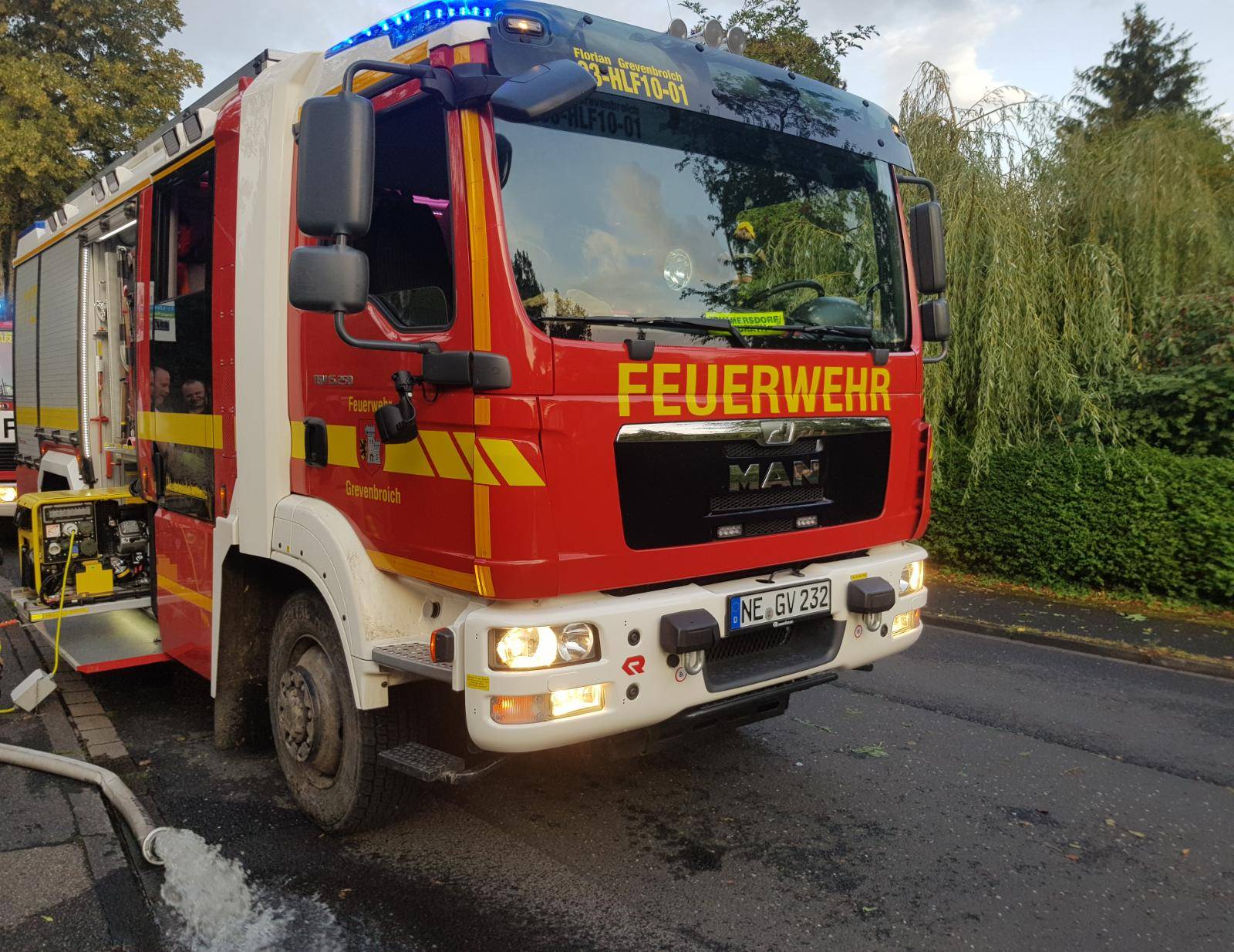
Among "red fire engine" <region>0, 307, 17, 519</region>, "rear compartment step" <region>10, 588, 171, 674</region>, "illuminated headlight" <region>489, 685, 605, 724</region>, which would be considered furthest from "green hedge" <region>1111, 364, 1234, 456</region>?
"red fire engine" <region>0, 307, 17, 519</region>

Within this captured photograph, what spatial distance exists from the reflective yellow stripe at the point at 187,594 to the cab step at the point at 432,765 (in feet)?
4.60

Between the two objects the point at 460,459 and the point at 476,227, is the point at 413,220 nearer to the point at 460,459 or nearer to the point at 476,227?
the point at 476,227

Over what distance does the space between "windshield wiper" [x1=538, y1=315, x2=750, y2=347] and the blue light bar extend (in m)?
0.97

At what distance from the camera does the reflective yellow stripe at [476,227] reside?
3006 millimetres

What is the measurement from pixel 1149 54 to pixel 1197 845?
37.7 metres

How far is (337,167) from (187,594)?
8.57 ft

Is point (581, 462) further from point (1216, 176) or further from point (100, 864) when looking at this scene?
point (1216, 176)

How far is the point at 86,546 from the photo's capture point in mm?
5754

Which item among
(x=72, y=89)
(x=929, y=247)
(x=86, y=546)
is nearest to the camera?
(x=929, y=247)

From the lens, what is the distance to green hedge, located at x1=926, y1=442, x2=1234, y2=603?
25.2ft

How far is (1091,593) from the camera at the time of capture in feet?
27.2

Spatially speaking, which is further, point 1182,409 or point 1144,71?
point 1144,71

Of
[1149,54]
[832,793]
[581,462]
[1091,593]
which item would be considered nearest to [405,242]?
[581,462]

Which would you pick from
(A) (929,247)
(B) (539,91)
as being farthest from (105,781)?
(A) (929,247)
